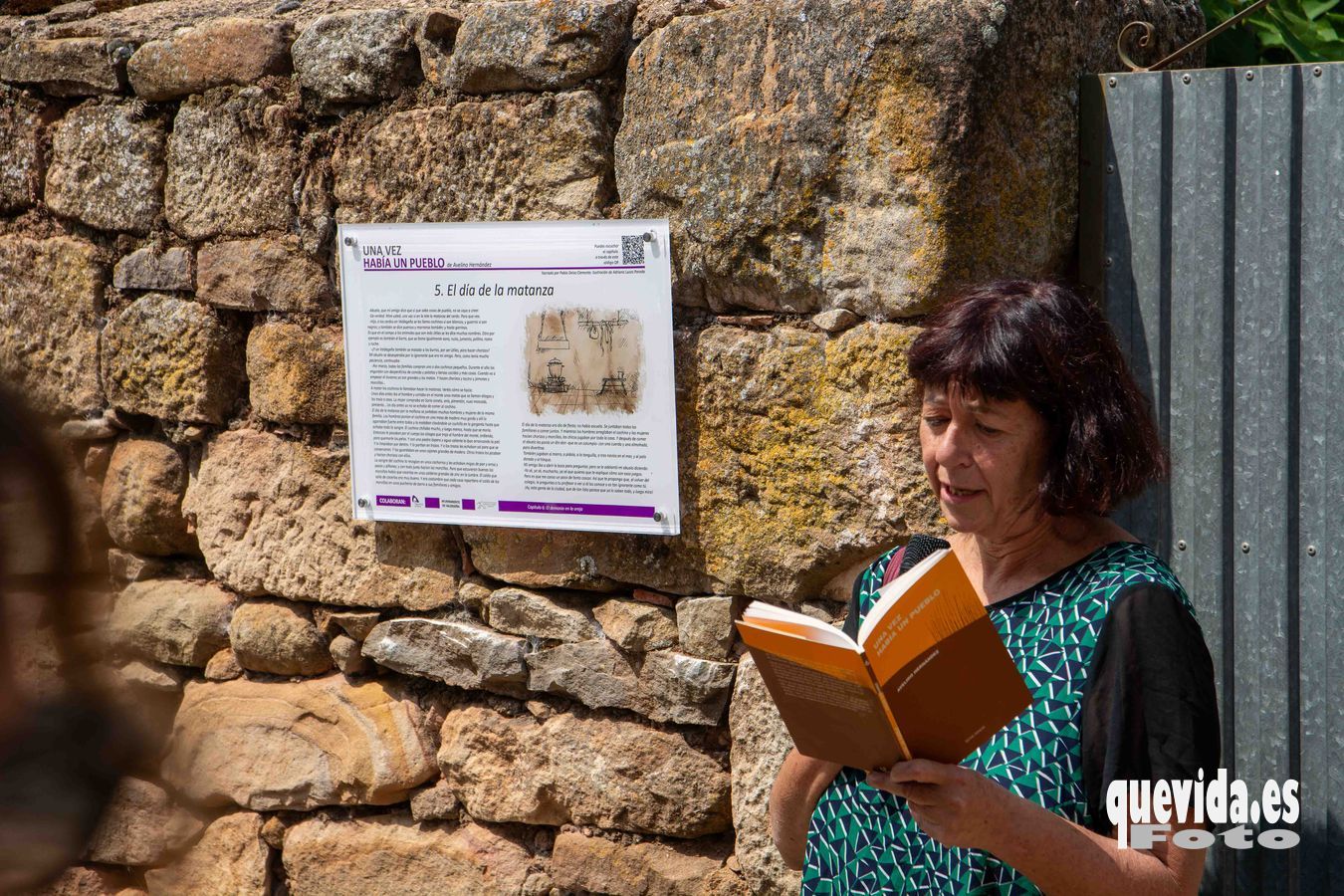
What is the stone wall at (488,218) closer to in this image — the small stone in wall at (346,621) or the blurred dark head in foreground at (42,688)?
the small stone in wall at (346,621)

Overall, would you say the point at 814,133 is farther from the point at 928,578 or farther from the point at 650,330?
the point at 928,578

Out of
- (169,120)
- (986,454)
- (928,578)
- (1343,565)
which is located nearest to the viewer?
(928,578)

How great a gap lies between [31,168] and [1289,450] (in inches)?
112

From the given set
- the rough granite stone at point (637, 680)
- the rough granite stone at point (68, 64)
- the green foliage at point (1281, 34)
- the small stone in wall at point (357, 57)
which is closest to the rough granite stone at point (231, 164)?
the small stone in wall at point (357, 57)

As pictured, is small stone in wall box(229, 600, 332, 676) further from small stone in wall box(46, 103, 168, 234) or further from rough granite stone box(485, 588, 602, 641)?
small stone in wall box(46, 103, 168, 234)

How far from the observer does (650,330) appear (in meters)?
2.58

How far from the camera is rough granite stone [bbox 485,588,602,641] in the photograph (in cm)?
278

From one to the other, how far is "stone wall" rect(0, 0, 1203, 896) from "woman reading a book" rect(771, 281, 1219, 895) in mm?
437

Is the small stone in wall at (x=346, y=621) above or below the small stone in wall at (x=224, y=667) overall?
above

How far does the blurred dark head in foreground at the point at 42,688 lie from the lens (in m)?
0.74

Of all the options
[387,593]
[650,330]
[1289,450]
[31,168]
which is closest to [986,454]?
[1289,450]

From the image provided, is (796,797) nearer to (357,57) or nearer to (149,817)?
(149,817)

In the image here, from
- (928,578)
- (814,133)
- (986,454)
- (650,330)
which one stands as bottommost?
(928,578)

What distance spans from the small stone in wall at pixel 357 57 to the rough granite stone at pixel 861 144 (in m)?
0.56
